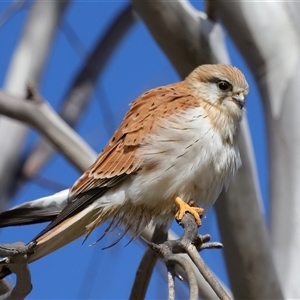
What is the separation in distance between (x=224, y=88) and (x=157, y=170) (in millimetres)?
503

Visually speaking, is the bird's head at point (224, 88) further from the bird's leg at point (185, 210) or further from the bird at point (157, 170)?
the bird's leg at point (185, 210)

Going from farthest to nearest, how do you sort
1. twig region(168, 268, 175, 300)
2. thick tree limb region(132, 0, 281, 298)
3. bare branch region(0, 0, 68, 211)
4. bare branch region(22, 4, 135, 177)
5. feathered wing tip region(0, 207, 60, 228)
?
bare branch region(22, 4, 135, 177) → bare branch region(0, 0, 68, 211) → thick tree limb region(132, 0, 281, 298) → feathered wing tip region(0, 207, 60, 228) → twig region(168, 268, 175, 300)

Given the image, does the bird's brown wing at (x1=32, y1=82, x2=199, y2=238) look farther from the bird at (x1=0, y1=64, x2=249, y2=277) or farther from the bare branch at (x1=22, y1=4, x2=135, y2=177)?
the bare branch at (x1=22, y1=4, x2=135, y2=177)

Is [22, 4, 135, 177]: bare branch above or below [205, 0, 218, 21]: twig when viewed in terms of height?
above

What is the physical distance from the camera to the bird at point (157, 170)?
283 cm

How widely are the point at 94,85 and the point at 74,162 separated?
6.78 feet

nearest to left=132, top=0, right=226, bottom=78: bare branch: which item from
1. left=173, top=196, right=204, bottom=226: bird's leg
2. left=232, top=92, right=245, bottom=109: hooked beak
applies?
left=232, top=92, right=245, bottom=109: hooked beak

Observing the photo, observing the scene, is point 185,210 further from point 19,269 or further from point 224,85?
point 19,269

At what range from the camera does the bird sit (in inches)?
111

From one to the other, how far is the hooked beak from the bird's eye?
44mm

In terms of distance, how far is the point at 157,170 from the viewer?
2844mm

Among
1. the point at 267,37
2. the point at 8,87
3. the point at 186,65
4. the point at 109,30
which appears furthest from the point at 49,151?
the point at 267,37

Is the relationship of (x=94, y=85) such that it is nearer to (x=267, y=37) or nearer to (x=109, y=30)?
(x=109, y=30)

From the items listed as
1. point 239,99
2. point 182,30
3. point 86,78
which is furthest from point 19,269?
point 86,78
